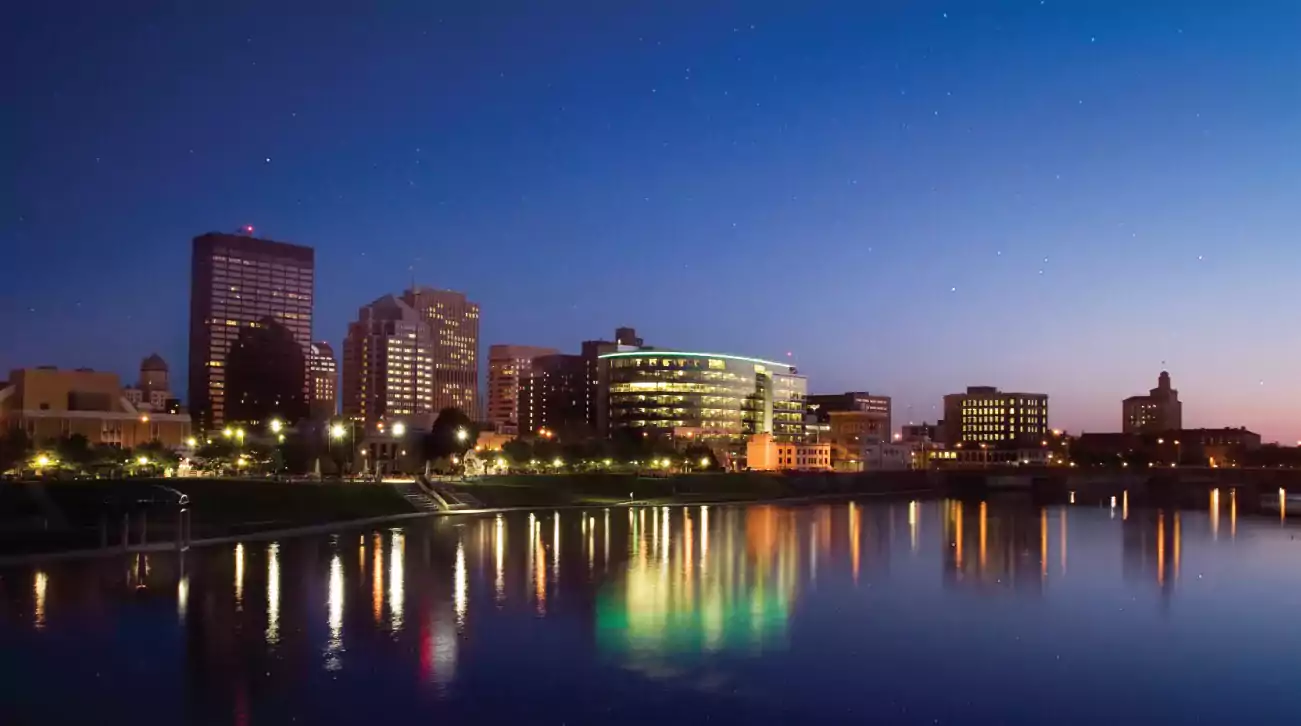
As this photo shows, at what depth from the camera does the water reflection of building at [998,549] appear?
1502 inches

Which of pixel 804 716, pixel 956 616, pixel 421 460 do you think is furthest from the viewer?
pixel 421 460

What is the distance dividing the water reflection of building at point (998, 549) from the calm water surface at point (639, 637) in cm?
34

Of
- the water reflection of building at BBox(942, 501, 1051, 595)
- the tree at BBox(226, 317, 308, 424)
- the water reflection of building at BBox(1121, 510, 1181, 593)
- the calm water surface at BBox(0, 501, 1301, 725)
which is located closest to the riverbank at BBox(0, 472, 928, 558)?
the calm water surface at BBox(0, 501, 1301, 725)

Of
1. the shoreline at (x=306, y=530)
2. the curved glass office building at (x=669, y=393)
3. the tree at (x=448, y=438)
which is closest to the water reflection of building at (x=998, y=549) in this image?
the shoreline at (x=306, y=530)

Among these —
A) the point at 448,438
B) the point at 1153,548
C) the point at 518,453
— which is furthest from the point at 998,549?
the point at 518,453

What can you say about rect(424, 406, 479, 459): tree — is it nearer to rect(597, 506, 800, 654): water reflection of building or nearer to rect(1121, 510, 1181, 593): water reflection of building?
rect(597, 506, 800, 654): water reflection of building

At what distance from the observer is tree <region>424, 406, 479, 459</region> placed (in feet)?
320

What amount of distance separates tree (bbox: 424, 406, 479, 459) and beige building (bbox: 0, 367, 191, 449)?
82.6 feet

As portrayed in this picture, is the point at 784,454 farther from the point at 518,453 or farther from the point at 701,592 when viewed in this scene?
the point at 701,592

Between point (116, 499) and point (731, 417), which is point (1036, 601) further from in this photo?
point (731, 417)

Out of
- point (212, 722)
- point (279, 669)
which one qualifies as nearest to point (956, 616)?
point (279, 669)

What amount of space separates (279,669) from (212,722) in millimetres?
3671

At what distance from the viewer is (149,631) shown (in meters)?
24.2

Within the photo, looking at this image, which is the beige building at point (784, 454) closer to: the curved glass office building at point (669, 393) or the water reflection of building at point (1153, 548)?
the curved glass office building at point (669, 393)
